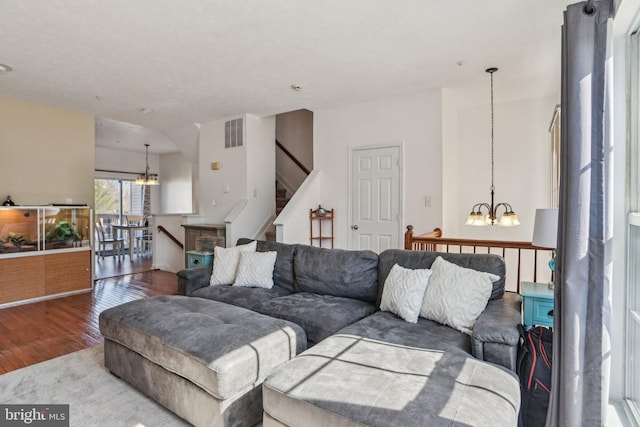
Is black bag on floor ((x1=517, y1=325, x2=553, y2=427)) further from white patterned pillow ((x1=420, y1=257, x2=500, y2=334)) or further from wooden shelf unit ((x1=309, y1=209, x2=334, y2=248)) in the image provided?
wooden shelf unit ((x1=309, y1=209, x2=334, y2=248))

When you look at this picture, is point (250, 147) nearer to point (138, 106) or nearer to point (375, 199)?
point (138, 106)

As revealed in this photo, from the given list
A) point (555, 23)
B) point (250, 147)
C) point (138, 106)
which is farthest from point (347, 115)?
point (138, 106)

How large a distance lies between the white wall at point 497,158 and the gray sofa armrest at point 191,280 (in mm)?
2965

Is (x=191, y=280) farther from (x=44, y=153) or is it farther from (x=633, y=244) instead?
(x=44, y=153)

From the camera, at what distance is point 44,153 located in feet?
16.4

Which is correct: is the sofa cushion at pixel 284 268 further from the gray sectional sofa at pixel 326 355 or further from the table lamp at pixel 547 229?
the table lamp at pixel 547 229

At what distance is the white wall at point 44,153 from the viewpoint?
183 inches

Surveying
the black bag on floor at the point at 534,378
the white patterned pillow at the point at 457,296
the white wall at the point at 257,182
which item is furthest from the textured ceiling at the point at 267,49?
the black bag on floor at the point at 534,378

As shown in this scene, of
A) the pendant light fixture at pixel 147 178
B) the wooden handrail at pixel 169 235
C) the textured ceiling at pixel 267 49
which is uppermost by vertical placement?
the textured ceiling at pixel 267 49

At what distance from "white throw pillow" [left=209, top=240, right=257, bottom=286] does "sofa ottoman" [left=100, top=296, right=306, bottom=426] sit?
90 cm

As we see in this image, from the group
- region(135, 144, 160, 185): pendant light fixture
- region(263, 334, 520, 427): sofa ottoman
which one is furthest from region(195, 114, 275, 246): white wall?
region(263, 334, 520, 427): sofa ottoman

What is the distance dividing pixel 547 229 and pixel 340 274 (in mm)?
1560

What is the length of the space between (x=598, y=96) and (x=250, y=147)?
15.6ft

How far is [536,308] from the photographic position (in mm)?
2252
